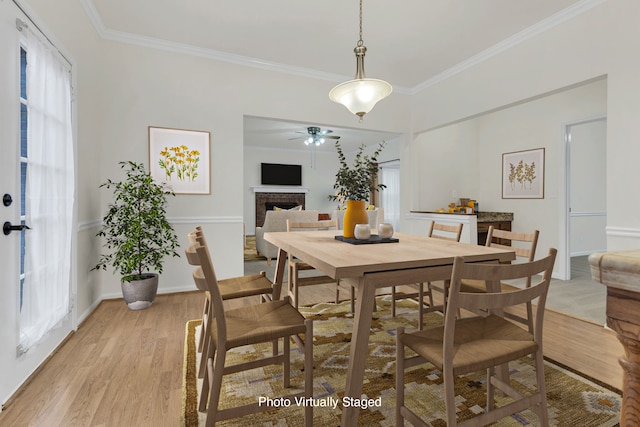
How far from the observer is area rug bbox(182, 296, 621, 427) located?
4.73ft

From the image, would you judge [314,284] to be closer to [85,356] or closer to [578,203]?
[85,356]

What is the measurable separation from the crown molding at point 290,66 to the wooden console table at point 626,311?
320cm

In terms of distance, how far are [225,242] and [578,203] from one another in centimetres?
582

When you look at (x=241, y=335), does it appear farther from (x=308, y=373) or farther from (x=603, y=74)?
(x=603, y=74)

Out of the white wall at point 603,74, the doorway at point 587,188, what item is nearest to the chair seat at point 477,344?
the white wall at point 603,74

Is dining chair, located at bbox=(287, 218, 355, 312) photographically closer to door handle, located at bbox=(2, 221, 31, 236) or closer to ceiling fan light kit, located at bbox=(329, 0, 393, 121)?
ceiling fan light kit, located at bbox=(329, 0, 393, 121)

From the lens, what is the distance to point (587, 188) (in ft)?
17.8

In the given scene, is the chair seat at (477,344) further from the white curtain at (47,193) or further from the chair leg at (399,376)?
the white curtain at (47,193)

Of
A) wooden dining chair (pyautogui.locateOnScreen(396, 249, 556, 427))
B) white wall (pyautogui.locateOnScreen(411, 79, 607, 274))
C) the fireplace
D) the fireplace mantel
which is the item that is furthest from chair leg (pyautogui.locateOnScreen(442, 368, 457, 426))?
the fireplace mantel

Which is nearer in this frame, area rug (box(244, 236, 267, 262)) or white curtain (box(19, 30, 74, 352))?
white curtain (box(19, 30, 74, 352))

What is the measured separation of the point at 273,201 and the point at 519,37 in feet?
23.5

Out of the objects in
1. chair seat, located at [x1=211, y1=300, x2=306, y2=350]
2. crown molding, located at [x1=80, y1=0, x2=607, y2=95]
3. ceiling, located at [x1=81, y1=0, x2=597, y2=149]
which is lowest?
chair seat, located at [x1=211, y1=300, x2=306, y2=350]

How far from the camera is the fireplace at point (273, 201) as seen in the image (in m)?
9.12

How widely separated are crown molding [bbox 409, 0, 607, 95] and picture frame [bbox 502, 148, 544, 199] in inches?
67.2
